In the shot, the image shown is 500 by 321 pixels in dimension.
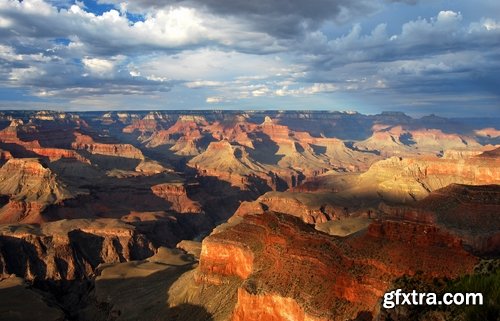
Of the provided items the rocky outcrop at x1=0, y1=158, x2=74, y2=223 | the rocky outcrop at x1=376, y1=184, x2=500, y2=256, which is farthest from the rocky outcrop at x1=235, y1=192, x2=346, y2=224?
the rocky outcrop at x1=0, y1=158, x2=74, y2=223

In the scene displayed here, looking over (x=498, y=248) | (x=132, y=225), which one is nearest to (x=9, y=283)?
(x=132, y=225)

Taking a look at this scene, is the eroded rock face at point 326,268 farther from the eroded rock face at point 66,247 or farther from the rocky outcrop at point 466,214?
the eroded rock face at point 66,247

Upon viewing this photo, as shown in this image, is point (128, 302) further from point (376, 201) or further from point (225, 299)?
point (376, 201)

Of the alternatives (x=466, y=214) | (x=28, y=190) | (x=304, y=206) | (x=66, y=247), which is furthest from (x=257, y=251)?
(x=28, y=190)

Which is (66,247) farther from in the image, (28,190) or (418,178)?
(418,178)

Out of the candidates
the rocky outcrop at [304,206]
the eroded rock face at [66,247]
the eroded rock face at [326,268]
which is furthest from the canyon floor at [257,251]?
the rocky outcrop at [304,206]
